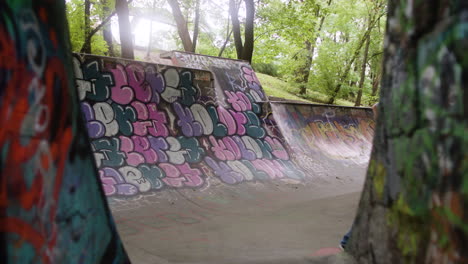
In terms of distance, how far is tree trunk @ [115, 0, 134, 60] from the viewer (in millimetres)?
14344

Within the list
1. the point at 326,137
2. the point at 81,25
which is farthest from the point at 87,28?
the point at 326,137

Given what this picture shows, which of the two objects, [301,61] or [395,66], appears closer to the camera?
[395,66]

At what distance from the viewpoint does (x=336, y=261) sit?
3.61m

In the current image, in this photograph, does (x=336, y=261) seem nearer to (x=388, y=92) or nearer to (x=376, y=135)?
(x=376, y=135)

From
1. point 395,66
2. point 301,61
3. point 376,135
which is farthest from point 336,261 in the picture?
point 301,61

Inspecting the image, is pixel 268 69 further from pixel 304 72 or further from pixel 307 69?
pixel 307 69

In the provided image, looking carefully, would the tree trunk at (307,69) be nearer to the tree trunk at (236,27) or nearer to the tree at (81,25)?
the tree trunk at (236,27)

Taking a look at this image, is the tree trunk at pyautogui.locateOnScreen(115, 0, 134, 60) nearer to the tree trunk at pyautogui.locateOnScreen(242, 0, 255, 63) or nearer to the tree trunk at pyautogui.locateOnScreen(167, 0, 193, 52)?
the tree trunk at pyautogui.locateOnScreen(167, 0, 193, 52)

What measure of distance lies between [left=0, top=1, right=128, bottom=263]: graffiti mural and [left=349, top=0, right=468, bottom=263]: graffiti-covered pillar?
2.19m

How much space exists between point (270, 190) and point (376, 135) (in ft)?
26.7

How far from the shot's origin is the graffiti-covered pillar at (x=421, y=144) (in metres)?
2.16

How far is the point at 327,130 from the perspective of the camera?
1708 centimetres

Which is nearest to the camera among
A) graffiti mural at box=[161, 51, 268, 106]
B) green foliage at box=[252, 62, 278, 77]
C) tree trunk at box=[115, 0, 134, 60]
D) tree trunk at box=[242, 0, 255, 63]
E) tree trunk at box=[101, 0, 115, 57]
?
graffiti mural at box=[161, 51, 268, 106]

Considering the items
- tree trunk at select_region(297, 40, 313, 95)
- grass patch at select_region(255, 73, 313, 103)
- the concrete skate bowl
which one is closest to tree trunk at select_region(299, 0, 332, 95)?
tree trunk at select_region(297, 40, 313, 95)
